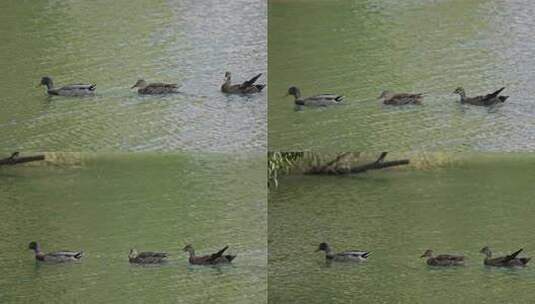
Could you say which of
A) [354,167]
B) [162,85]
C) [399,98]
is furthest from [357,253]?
[162,85]

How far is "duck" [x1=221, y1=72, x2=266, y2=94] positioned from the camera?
10.2 feet

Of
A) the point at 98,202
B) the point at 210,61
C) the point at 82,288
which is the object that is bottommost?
the point at 82,288

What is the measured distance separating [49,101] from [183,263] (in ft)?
2.09

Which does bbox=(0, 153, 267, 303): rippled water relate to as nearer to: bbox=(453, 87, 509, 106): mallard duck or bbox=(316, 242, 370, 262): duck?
bbox=(316, 242, 370, 262): duck

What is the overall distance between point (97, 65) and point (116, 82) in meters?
0.08

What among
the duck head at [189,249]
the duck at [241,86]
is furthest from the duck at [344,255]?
the duck at [241,86]

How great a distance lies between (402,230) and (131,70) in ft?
3.14

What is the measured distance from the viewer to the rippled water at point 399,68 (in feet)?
10.1

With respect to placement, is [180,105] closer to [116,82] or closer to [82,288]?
[116,82]

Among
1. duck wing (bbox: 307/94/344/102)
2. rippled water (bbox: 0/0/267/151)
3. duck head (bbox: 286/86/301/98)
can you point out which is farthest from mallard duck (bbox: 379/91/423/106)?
rippled water (bbox: 0/0/267/151)

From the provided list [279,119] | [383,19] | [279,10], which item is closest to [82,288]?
[279,119]

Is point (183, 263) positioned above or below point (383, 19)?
below

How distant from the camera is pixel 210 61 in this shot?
10.3 feet

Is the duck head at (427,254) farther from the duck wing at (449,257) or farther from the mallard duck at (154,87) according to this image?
the mallard duck at (154,87)
